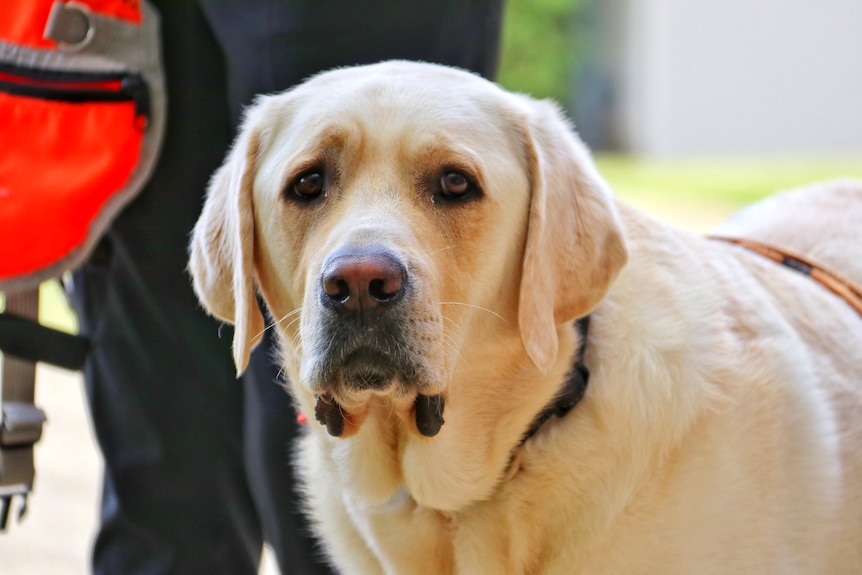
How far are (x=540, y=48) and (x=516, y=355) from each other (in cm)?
2482

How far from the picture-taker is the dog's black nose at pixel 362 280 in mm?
1951

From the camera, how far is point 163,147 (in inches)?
115

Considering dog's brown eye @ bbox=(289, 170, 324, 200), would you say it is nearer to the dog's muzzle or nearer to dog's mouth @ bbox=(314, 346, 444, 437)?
the dog's muzzle

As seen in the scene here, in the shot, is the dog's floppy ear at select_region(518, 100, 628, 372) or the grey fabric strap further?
the grey fabric strap

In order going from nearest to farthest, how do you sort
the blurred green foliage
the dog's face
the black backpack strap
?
the dog's face, the black backpack strap, the blurred green foliage

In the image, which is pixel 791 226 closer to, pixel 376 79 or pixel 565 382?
pixel 565 382

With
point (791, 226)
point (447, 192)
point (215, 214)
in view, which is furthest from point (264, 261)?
point (791, 226)

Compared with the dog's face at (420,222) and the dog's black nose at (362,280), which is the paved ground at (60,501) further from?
the dog's black nose at (362,280)

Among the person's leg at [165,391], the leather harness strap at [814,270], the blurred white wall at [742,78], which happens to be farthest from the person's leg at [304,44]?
the blurred white wall at [742,78]

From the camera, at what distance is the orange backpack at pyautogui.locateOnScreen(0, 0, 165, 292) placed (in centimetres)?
272

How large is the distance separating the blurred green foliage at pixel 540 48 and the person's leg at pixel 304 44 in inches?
936

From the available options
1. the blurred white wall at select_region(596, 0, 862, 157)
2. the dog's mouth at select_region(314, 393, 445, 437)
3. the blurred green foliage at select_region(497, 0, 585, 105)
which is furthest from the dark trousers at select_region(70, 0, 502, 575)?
the blurred green foliage at select_region(497, 0, 585, 105)

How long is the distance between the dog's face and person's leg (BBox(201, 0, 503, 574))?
0.62 feet

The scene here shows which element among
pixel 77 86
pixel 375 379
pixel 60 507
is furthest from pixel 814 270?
pixel 60 507
